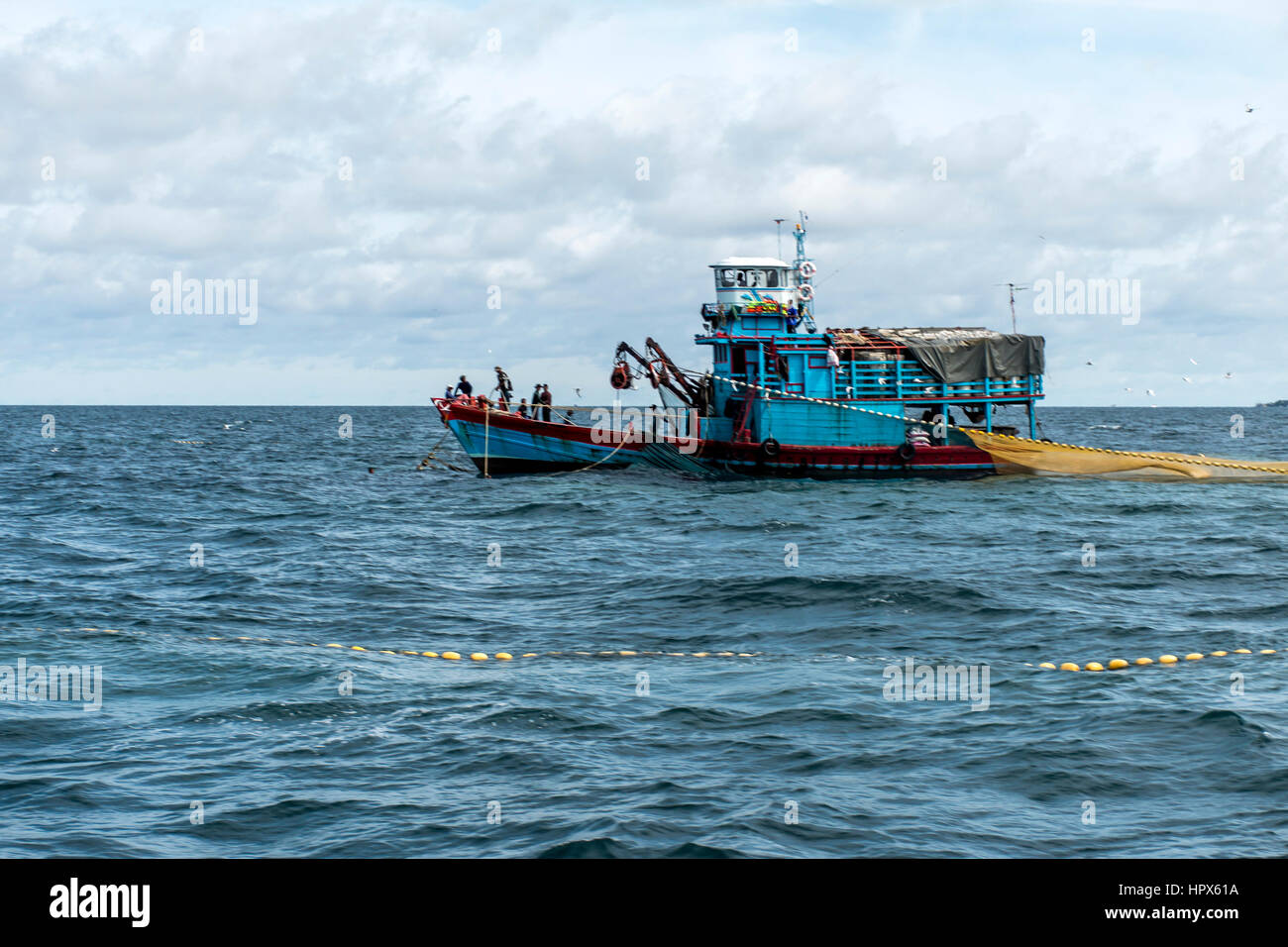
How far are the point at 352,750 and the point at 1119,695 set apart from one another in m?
9.04

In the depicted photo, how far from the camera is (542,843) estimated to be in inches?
367

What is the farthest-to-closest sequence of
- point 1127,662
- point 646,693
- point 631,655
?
point 631,655 → point 1127,662 → point 646,693

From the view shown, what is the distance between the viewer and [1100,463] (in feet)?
142

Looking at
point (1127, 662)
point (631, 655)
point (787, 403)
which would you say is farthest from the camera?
point (787, 403)

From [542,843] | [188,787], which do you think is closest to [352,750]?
[188,787]

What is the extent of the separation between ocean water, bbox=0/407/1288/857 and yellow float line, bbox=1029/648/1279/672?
0.27 metres

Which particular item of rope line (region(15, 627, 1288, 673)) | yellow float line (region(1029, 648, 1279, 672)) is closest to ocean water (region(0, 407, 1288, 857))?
rope line (region(15, 627, 1288, 673))

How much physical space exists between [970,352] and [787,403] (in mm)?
7615

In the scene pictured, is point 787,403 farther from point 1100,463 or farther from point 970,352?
point 1100,463

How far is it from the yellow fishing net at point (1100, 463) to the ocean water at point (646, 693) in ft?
35.6

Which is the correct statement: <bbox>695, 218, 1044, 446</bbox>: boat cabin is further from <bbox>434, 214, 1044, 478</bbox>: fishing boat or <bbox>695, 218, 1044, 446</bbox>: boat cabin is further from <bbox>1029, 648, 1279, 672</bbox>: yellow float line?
<bbox>1029, 648, 1279, 672</bbox>: yellow float line

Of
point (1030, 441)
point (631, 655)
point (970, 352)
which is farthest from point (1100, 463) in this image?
point (631, 655)

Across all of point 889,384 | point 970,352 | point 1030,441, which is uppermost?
point 970,352
